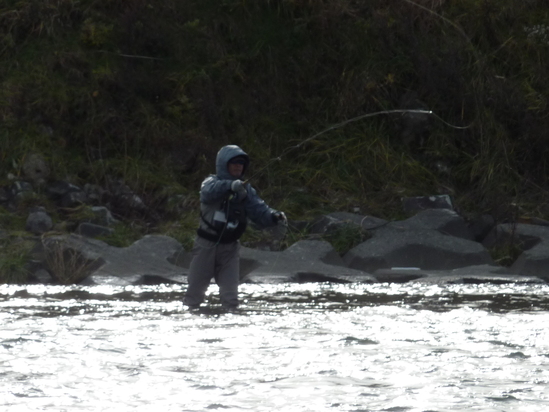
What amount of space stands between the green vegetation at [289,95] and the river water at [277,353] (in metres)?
5.98

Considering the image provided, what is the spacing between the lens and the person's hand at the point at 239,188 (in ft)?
29.6

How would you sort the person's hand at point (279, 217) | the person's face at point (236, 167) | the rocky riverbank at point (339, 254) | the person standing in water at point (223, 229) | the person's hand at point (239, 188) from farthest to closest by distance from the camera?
the rocky riverbank at point (339, 254) → the person's face at point (236, 167) → the person standing in water at point (223, 229) → the person's hand at point (279, 217) → the person's hand at point (239, 188)

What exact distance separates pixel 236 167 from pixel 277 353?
3235mm

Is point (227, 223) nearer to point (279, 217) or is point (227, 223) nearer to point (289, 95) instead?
point (279, 217)

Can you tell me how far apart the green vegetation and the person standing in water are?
19.3 ft

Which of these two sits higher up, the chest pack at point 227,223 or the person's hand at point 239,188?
the person's hand at point 239,188

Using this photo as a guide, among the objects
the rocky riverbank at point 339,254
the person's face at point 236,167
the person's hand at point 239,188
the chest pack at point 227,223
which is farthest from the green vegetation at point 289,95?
the person's hand at point 239,188

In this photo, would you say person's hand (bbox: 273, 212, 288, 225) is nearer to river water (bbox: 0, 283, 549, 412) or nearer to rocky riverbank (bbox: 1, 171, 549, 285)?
river water (bbox: 0, 283, 549, 412)

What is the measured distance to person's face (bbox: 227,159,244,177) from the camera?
31.1 ft

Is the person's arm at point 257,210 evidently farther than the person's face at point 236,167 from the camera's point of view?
No

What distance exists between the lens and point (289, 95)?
18078 mm

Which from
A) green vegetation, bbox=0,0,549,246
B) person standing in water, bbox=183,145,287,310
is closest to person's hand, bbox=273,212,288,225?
person standing in water, bbox=183,145,287,310

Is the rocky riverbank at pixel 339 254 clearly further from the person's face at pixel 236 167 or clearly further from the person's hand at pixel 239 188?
the person's hand at pixel 239 188

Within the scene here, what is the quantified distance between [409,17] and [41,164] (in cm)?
679
